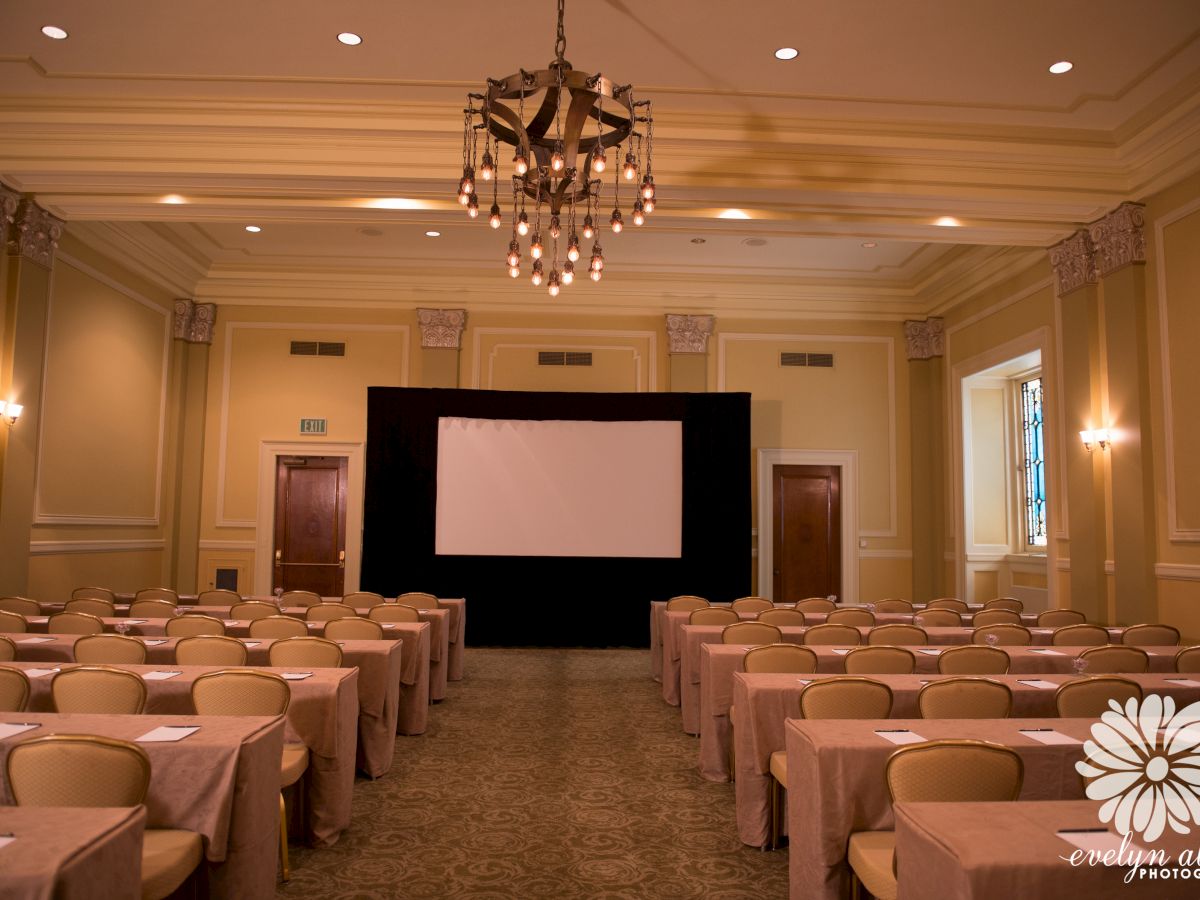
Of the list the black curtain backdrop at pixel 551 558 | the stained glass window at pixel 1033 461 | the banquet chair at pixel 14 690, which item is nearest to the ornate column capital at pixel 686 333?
the black curtain backdrop at pixel 551 558

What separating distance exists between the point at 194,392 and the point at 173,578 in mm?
2295

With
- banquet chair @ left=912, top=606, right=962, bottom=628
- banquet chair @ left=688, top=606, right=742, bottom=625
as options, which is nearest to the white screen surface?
banquet chair @ left=688, top=606, right=742, bottom=625

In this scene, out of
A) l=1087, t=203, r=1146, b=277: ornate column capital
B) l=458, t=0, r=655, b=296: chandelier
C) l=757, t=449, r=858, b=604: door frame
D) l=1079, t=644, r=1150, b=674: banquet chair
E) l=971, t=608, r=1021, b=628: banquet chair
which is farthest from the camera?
l=757, t=449, r=858, b=604: door frame

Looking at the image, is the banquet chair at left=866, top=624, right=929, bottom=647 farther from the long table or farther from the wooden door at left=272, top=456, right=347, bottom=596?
the wooden door at left=272, top=456, right=347, bottom=596

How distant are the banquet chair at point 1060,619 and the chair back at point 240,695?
18.5 feet

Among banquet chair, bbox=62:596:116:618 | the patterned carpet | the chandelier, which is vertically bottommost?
the patterned carpet

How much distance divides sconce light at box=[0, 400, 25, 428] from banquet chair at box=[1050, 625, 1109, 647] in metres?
8.24

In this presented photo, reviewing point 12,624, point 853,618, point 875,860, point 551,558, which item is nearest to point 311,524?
point 551,558

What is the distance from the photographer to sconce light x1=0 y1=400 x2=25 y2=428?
714 cm

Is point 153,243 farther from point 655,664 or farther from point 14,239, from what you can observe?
point 655,664

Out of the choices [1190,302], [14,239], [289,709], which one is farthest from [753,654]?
[14,239]

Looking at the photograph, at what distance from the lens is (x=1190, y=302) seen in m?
6.46

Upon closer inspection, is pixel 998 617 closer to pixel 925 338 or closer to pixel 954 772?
pixel 954 772

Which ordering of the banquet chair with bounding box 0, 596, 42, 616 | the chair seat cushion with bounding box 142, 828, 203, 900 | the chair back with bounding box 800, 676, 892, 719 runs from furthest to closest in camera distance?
1. the banquet chair with bounding box 0, 596, 42, 616
2. the chair back with bounding box 800, 676, 892, 719
3. the chair seat cushion with bounding box 142, 828, 203, 900
